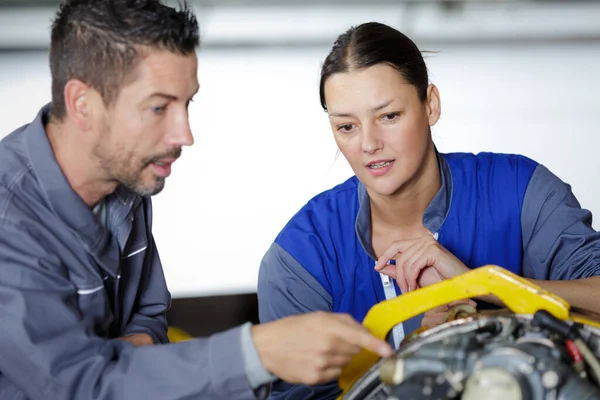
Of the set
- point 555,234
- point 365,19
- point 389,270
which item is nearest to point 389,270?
point 389,270

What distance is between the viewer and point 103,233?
3.89 feet

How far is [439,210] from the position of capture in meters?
1.50

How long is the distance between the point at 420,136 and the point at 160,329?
54 cm

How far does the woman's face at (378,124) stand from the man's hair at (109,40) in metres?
0.35

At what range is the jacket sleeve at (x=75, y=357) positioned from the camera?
99 centimetres

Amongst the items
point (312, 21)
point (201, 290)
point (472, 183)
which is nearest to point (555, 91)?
point (312, 21)

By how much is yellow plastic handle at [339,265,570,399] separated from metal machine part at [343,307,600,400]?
0.14 feet

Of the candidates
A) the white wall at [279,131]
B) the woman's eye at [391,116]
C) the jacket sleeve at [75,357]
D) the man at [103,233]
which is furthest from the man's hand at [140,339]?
the white wall at [279,131]

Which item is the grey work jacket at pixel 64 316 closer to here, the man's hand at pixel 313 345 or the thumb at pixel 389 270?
the man's hand at pixel 313 345

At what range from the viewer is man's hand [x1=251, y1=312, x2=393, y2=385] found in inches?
36.6

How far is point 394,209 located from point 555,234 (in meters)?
0.28

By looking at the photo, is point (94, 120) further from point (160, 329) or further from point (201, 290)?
point (201, 290)

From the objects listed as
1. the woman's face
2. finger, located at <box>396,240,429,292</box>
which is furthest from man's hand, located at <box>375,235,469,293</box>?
the woman's face

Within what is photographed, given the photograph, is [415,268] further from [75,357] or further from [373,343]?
[75,357]
